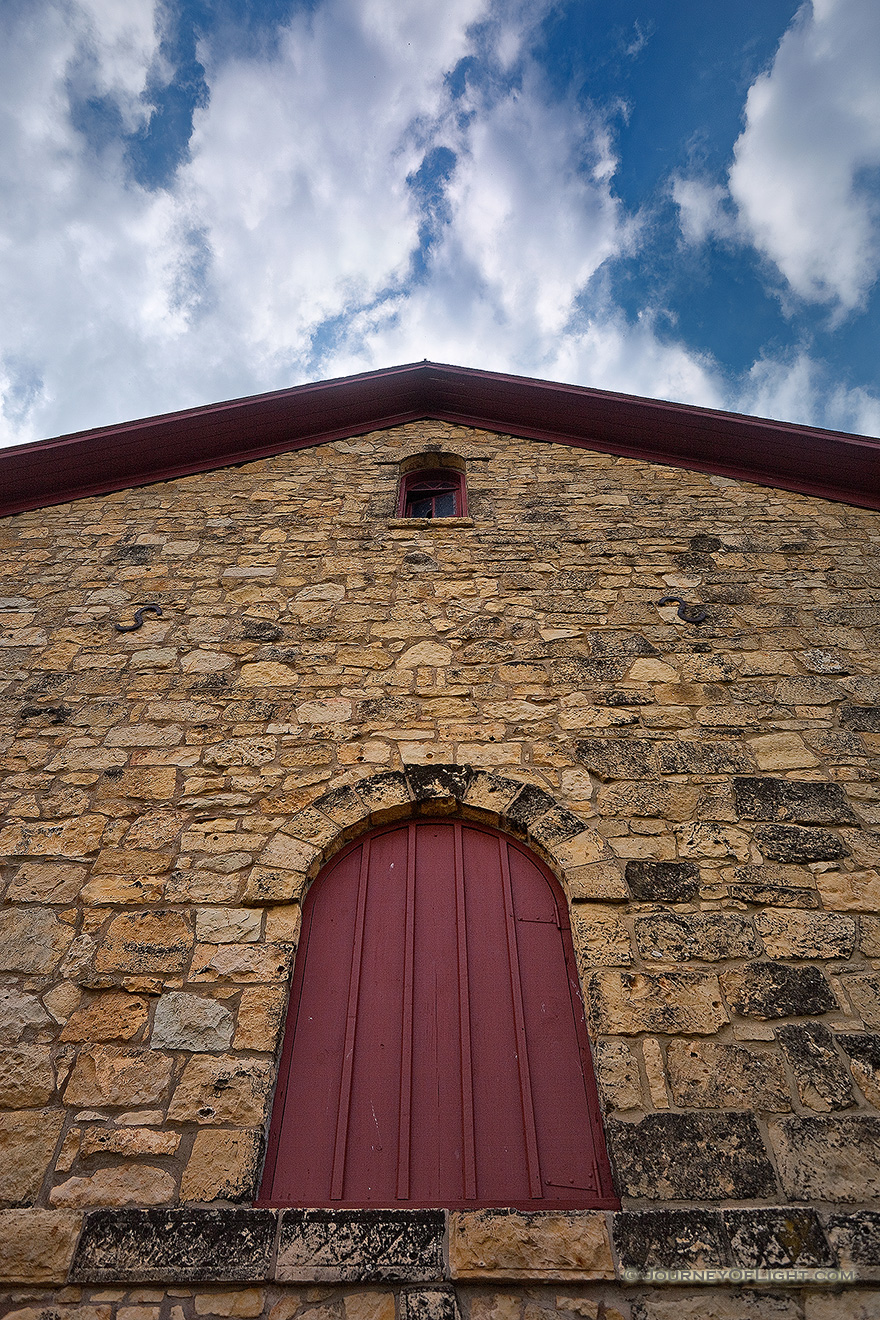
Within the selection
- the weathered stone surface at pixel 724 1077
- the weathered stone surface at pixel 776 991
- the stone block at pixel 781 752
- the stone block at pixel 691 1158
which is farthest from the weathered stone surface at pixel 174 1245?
the stone block at pixel 781 752

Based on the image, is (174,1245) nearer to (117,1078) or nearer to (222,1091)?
(222,1091)

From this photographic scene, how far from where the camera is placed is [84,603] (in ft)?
15.5

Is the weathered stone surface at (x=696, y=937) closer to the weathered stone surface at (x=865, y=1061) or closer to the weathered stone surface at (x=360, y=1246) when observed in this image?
the weathered stone surface at (x=865, y=1061)

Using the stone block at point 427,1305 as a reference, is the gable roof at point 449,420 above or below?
above

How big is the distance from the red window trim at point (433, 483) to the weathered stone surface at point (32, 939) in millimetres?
3621

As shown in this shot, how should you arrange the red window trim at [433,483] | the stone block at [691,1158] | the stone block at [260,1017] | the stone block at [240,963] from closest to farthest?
1. the stone block at [691,1158]
2. the stone block at [260,1017]
3. the stone block at [240,963]
4. the red window trim at [433,483]

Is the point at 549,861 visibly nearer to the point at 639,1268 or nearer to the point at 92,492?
the point at 639,1268

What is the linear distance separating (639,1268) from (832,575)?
412 centimetres

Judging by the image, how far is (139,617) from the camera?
15.1 feet

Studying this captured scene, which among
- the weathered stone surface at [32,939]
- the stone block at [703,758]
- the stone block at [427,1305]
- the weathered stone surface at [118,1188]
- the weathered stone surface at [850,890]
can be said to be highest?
the stone block at [703,758]

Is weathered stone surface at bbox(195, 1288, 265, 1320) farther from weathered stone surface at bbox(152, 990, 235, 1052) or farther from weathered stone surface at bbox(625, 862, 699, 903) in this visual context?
weathered stone surface at bbox(625, 862, 699, 903)

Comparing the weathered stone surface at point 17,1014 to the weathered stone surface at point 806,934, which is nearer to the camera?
the weathered stone surface at point 17,1014

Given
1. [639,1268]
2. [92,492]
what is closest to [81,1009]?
[639,1268]

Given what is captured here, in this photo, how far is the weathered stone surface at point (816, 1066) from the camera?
2674 millimetres
